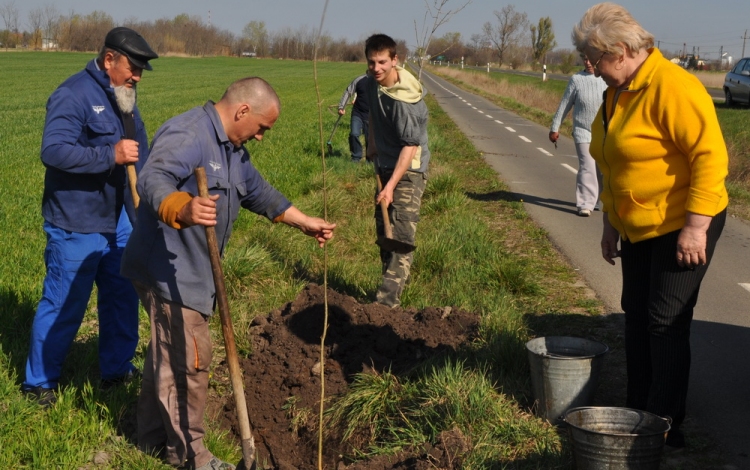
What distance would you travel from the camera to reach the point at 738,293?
7.24 m

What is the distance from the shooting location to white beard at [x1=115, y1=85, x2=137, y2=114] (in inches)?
190

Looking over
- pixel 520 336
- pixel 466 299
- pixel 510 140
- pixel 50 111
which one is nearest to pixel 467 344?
pixel 520 336

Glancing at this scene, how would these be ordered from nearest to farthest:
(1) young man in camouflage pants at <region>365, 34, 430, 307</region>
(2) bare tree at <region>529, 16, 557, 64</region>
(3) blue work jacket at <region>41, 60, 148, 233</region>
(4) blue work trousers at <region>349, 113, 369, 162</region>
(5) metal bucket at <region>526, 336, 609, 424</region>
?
1. (5) metal bucket at <region>526, 336, 609, 424</region>
2. (3) blue work jacket at <region>41, 60, 148, 233</region>
3. (1) young man in camouflage pants at <region>365, 34, 430, 307</region>
4. (4) blue work trousers at <region>349, 113, 369, 162</region>
5. (2) bare tree at <region>529, 16, 557, 64</region>

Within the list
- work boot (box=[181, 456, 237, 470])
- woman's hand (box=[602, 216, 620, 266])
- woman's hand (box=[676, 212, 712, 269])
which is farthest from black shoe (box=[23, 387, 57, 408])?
woman's hand (box=[676, 212, 712, 269])

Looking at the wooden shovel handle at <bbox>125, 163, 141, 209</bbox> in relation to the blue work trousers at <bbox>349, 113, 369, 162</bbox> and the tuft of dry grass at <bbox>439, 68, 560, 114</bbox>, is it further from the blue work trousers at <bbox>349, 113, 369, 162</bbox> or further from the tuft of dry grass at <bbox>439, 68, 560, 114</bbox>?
the tuft of dry grass at <bbox>439, 68, 560, 114</bbox>

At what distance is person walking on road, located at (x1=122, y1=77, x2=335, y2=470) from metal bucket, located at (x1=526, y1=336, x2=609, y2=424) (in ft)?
5.54

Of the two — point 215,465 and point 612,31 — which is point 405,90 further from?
point 215,465

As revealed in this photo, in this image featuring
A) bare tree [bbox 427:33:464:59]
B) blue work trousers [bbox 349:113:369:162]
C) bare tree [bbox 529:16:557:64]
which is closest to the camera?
bare tree [bbox 427:33:464:59]

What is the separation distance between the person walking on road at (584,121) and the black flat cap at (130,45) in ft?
21.3

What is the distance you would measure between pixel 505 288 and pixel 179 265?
3.68 meters

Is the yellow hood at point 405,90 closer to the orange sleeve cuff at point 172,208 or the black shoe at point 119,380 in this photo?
the black shoe at point 119,380

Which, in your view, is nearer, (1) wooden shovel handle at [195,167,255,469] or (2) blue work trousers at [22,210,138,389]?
(1) wooden shovel handle at [195,167,255,469]

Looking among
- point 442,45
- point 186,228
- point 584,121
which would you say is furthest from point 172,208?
point 442,45

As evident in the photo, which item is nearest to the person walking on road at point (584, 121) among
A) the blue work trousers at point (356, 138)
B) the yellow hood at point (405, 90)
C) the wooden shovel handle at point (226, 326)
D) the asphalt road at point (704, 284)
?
the asphalt road at point (704, 284)
